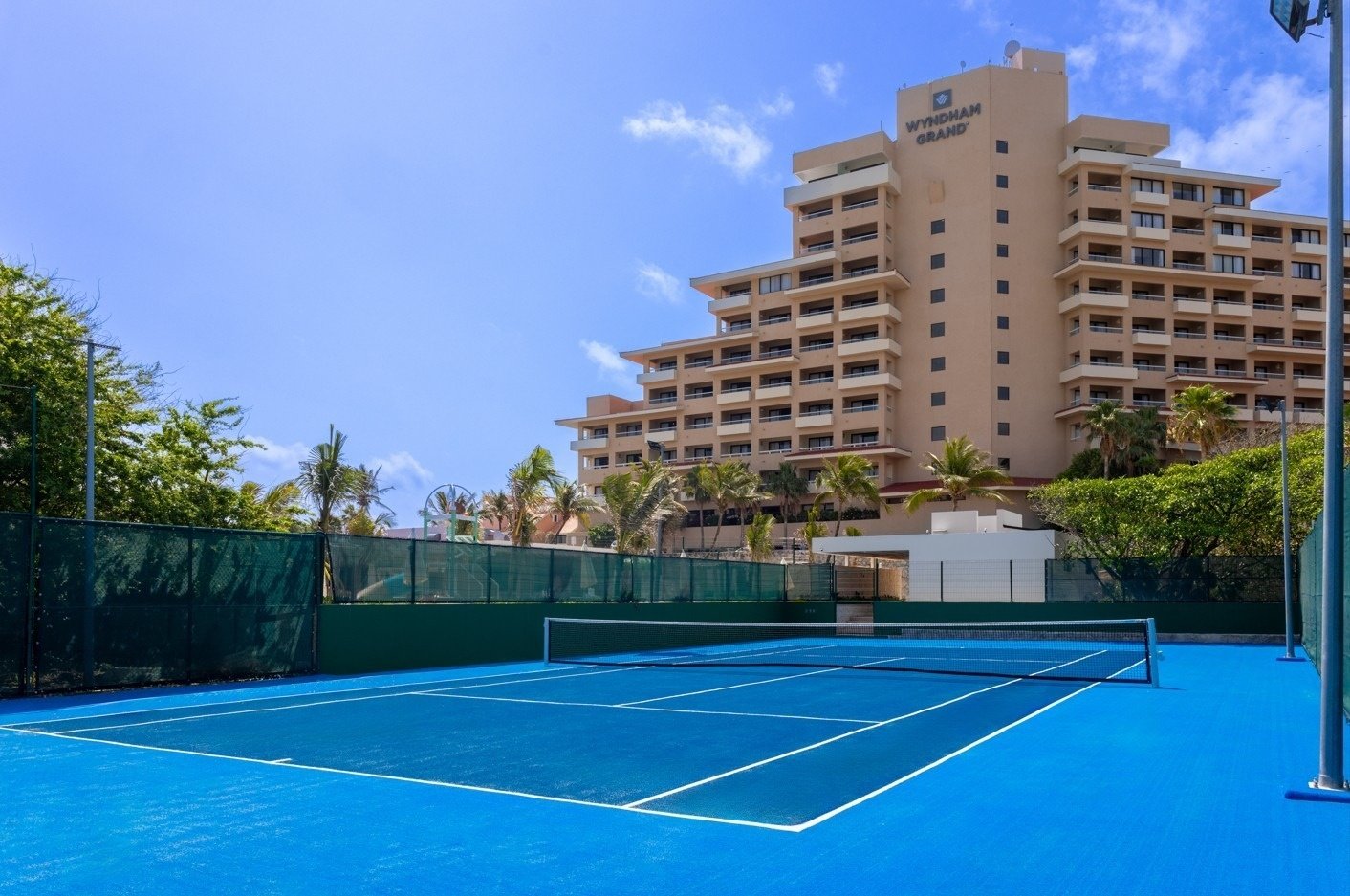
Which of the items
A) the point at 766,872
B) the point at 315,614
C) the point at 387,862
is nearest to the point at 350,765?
the point at 387,862

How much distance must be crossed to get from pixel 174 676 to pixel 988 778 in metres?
14.1

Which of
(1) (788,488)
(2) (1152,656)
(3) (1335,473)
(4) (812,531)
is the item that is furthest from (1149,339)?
(3) (1335,473)

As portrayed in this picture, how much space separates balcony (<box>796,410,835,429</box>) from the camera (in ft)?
271

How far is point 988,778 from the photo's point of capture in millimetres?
9852

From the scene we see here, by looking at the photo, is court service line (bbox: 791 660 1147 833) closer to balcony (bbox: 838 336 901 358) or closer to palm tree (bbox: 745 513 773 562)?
palm tree (bbox: 745 513 773 562)

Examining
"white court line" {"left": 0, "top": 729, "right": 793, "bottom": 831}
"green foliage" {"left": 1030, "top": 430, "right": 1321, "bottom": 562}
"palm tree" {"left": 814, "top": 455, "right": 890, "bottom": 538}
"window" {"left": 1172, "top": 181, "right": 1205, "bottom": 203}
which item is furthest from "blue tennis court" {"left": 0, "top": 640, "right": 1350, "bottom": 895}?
"window" {"left": 1172, "top": 181, "right": 1205, "bottom": 203}

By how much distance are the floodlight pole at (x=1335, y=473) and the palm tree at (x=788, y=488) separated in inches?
2859

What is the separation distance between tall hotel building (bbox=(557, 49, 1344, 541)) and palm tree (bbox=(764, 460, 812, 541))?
141 cm

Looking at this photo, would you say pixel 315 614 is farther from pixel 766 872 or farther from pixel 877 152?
pixel 877 152

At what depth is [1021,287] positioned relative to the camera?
257 feet

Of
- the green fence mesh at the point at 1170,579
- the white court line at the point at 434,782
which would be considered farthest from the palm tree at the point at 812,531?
the white court line at the point at 434,782

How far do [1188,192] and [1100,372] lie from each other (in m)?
16.2

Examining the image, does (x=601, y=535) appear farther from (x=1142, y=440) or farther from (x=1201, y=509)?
(x=1201, y=509)

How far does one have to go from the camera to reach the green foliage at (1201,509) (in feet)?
128
